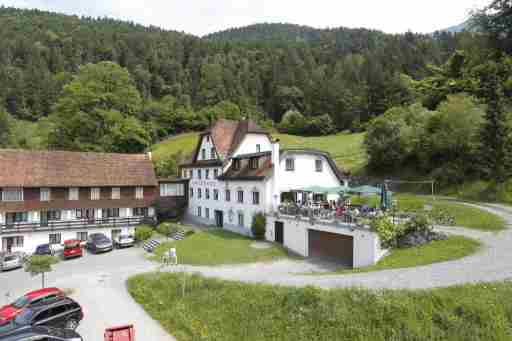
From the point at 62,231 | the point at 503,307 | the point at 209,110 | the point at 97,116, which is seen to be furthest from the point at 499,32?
Result: the point at 209,110

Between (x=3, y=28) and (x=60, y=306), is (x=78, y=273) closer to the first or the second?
(x=60, y=306)

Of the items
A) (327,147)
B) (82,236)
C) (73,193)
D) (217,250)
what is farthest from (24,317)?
(327,147)

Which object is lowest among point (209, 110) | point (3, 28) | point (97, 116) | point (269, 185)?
point (269, 185)

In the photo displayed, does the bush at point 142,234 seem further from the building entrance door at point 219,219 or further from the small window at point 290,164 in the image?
the small window at point 290,164

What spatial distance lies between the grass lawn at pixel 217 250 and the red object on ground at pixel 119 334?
11563mm

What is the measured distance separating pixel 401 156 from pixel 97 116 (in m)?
43.2

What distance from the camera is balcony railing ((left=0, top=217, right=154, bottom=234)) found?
31.8 metres

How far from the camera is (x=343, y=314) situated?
43.6 ft

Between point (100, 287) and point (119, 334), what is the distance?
960cm

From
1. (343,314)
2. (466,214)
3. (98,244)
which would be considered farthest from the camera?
(98,244)

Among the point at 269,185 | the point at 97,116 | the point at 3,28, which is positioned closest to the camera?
the point at 269,185

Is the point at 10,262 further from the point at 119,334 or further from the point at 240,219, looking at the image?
the point at 119,334

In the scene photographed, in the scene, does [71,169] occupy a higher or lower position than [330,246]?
higher

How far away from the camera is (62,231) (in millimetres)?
34188
